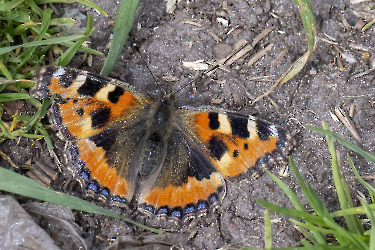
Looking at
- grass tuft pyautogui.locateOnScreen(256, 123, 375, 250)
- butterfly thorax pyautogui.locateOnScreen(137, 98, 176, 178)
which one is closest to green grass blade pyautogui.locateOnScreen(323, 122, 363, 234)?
grass tuft pyautogui.locateOnScreen(256, 123, 375, 250)

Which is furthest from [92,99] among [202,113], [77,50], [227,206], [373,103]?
[373,103]

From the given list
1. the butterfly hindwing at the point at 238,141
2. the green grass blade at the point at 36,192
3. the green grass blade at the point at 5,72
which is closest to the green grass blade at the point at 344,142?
the butterfly hindwing at the point at 238,141

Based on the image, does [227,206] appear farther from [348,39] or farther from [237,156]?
[348,39]

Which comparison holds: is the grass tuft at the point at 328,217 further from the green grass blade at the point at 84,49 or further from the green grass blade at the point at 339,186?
the green grass blade at the point at 84,49

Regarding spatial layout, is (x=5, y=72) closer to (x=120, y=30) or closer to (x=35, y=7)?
(x=35, y=7)

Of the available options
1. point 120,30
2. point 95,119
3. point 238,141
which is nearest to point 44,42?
point 120,30

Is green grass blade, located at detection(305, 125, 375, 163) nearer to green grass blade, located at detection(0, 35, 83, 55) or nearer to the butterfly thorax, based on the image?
the butterfly thorax

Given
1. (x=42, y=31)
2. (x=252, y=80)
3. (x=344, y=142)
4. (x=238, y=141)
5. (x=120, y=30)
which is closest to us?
(x=344, y=142)
